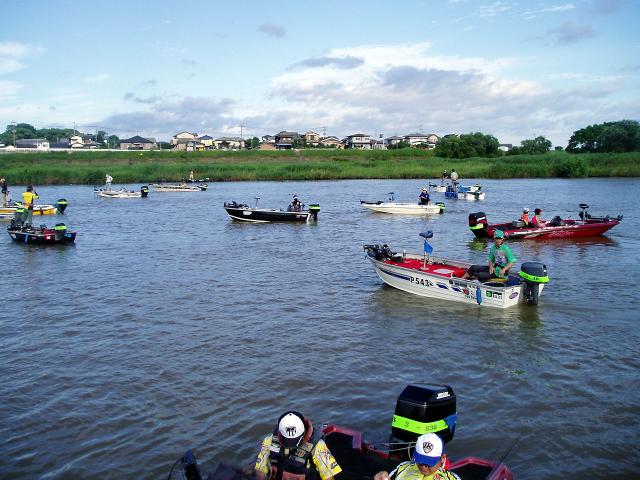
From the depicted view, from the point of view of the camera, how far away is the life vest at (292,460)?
5.83 meters

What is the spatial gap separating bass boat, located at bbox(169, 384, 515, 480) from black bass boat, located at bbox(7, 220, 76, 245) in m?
21.5

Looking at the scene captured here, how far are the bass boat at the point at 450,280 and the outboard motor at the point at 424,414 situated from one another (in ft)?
24.0

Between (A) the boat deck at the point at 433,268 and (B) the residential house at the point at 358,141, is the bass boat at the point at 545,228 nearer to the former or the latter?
(A) the boat deck at the point at 433,268

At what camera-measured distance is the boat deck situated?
53.6 feet

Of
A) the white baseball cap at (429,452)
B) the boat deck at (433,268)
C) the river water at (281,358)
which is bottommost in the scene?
the river water at (281,358)

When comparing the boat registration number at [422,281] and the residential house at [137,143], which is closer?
the boat registration number at [422,281]

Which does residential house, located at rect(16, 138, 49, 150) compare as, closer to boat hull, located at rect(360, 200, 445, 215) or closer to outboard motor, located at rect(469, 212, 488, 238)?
boat hull, located at rect(360, 200, 445, 215)

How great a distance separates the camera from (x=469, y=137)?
98.7 metres

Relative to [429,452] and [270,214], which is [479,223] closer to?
[270,214]

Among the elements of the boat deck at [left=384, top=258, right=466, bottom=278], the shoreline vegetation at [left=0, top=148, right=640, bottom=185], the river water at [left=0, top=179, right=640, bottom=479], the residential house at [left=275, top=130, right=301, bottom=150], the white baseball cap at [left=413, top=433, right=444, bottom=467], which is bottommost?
the river water at [left=0, top=179, right=640, bottom=479]

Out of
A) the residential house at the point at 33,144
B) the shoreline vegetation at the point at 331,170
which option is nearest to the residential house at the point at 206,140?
the residential house at the point at 33,144

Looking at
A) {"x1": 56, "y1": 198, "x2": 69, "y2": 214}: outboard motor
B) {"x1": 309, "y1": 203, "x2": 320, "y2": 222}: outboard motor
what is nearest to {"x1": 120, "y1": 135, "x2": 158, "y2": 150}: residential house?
{"x1": 56, "y1": 198, "x2": 69, "y2": 214}: outboard motor

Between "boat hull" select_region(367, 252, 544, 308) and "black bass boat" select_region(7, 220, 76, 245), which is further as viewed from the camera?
"black bass boat" select_region(7, 220, 76, 245)

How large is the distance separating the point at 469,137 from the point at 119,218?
74.0 meters
